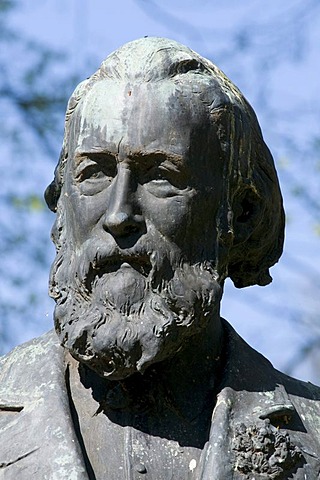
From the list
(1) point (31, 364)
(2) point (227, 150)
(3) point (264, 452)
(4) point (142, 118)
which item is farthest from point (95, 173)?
(3) point (264, 452)

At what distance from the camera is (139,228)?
6.08m

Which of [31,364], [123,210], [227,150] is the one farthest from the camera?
[31,364]

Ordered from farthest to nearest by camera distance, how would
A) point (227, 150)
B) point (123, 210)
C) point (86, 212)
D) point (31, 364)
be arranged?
point (31, 364)
point (227, 150)
point (86, 212)
point (123, 210)

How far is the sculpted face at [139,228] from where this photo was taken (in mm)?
6059

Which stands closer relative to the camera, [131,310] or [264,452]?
[131,310]

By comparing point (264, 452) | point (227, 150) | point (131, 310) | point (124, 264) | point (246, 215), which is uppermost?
point (227, 150)

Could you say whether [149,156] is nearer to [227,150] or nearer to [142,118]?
[142,118]

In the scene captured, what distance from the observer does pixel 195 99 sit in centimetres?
621

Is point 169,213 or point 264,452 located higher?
point 169,213

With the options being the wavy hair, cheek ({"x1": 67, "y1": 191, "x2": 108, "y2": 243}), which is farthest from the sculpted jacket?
cheek ({"x1": 67, "y1": 191, "x2": 108, "y2": 243})

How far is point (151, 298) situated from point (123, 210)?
316 mm

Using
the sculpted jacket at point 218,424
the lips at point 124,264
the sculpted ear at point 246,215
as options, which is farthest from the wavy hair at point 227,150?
the sculpted jacket at point 218,424

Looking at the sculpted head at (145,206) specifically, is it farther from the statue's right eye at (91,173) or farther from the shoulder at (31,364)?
the shoulder at (31,364)

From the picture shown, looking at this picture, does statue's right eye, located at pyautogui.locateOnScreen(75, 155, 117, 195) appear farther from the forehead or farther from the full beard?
the full beard
